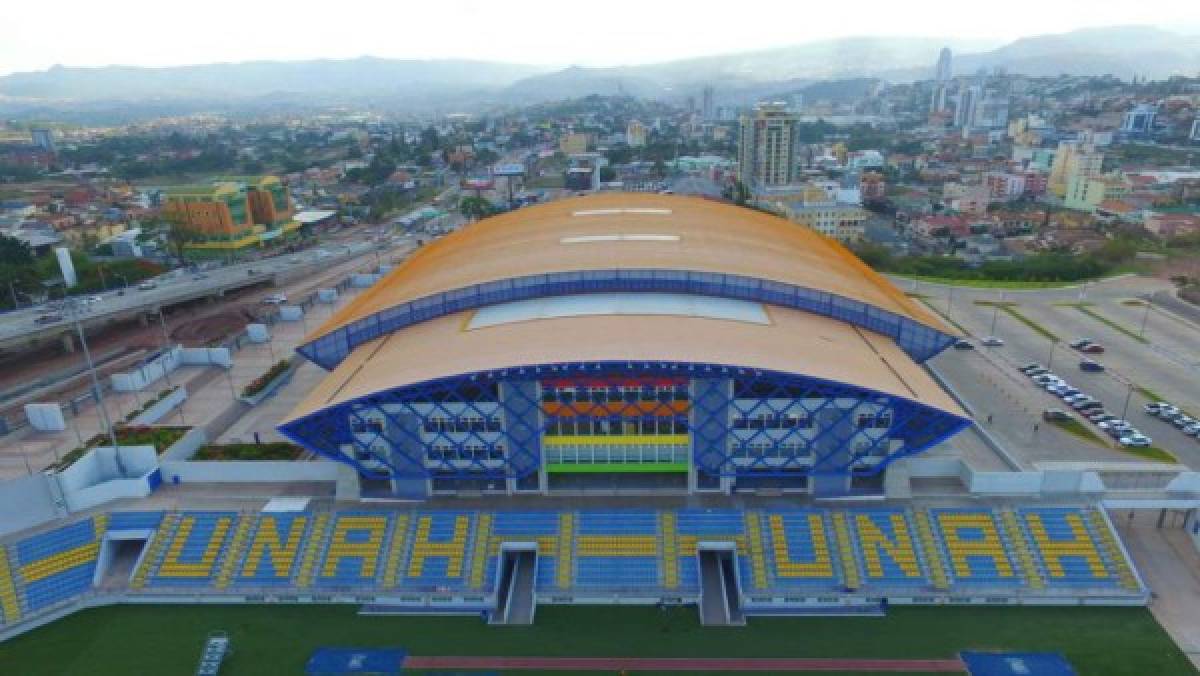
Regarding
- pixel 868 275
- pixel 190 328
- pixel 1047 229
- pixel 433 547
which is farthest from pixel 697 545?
pixel 1047 229

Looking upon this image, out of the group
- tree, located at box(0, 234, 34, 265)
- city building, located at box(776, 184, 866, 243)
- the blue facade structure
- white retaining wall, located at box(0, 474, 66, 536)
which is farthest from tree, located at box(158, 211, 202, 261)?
city building, located at box(776, 184, 866, 243)

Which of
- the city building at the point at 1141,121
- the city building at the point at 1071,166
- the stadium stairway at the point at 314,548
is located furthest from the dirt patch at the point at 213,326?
the city building at the point at 1141,121

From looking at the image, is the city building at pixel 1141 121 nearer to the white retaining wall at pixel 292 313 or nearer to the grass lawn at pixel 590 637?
the grass lawn at pixel 590 637

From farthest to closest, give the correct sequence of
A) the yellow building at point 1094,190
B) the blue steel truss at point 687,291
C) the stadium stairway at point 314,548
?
1. the yellow building at point 1094,190
2. the blue steel truss at point 687,291
3. the stadium stairway at point 314,548

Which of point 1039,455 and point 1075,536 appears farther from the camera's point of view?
point 1039,455

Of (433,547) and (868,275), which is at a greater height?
(868,275)

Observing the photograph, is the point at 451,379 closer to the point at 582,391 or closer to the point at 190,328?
the point at 582,391
